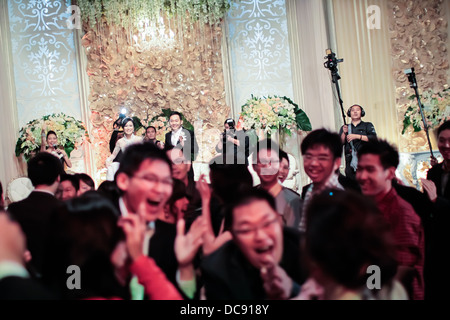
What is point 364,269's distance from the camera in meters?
1.37

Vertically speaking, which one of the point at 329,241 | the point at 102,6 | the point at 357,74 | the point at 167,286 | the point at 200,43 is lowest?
the point at 167,286

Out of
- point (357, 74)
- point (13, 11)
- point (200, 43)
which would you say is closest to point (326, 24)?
point (357, 74)

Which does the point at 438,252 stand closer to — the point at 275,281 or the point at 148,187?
the point at 275,281

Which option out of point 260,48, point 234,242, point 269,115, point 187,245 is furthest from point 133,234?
point 260,48

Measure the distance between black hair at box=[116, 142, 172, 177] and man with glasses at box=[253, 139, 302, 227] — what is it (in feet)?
2.45

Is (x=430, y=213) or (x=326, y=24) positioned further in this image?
(x=326, y=24)

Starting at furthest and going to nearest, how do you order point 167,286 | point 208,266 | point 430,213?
1. point 430,213
2. point 208,266
3. point 167,286

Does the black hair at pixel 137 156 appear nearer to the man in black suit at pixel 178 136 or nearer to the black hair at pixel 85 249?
the black hair at pixel 85 249

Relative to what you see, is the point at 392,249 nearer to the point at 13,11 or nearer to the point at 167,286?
the point at 167,286

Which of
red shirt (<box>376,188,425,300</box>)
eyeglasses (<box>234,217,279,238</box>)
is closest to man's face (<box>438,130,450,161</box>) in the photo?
red shirt (<box>376,188,425,300</box>)

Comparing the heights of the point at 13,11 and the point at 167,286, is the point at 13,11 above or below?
above

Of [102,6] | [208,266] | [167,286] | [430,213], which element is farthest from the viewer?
[102,6]

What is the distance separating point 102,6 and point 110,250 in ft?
21.6

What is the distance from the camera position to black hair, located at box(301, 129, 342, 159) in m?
2.55
